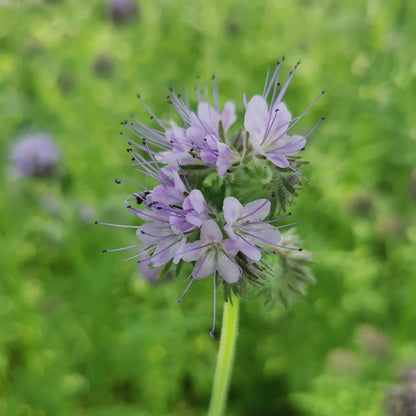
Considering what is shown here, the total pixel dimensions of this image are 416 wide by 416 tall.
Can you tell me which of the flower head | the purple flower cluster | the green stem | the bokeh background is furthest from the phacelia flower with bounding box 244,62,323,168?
the bokeh background

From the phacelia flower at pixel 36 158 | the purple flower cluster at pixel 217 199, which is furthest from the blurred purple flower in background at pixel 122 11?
the purple flower cluster at pixel 217 199

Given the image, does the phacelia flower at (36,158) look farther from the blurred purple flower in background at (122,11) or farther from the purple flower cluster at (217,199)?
the purple flower cluster at (217,199)

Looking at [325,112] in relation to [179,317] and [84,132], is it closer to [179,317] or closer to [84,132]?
[84,132]

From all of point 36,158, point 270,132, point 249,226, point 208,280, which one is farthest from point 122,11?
point 249,226

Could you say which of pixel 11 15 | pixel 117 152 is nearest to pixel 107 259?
pixel 117 152

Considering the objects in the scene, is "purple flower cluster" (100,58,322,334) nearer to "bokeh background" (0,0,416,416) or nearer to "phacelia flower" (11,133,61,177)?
"bokeh background" (0,0,416,416)

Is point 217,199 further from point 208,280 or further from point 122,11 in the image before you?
point 122,11
